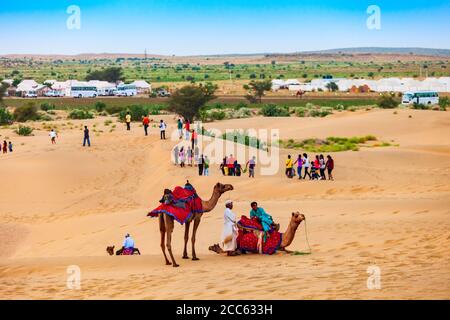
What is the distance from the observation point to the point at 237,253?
15086 millimetres

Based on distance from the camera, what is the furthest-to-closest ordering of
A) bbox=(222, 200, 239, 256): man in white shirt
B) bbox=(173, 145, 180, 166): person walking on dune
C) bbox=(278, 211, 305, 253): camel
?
bbox=(173, 145, 180, 166): person walking on dune
bbox=(278, 211, 305, 253): camel
bbox=(222, 200, 239, 256): man in white shirt

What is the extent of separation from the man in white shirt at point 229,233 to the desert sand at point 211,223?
0.79 feet

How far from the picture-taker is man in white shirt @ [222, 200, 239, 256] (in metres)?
14.7

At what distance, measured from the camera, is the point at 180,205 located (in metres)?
14.4

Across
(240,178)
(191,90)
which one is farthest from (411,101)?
(240,178)

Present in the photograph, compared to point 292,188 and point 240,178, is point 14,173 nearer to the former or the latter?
point 240,178

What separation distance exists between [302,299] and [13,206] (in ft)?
61.9

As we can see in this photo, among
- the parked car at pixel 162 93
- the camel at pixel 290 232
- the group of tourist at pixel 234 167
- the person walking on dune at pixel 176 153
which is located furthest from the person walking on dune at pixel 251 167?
the parked car at pixel 162 93

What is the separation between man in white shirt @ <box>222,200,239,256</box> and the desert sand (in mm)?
240

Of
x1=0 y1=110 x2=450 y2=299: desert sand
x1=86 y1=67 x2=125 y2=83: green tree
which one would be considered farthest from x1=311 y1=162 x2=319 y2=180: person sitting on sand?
x1=86 y1=67 x2=125 y2=83: green tree

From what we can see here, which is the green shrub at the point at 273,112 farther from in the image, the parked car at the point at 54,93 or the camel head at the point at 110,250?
the parked car at the point at 54,93

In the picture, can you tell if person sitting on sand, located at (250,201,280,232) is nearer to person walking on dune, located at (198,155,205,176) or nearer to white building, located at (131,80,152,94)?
person walking on dune, located at (198,155,205,176)

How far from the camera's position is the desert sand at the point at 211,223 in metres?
11.9

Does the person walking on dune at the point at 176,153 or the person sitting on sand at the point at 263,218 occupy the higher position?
the person sitting on sand at the point at 263,218
